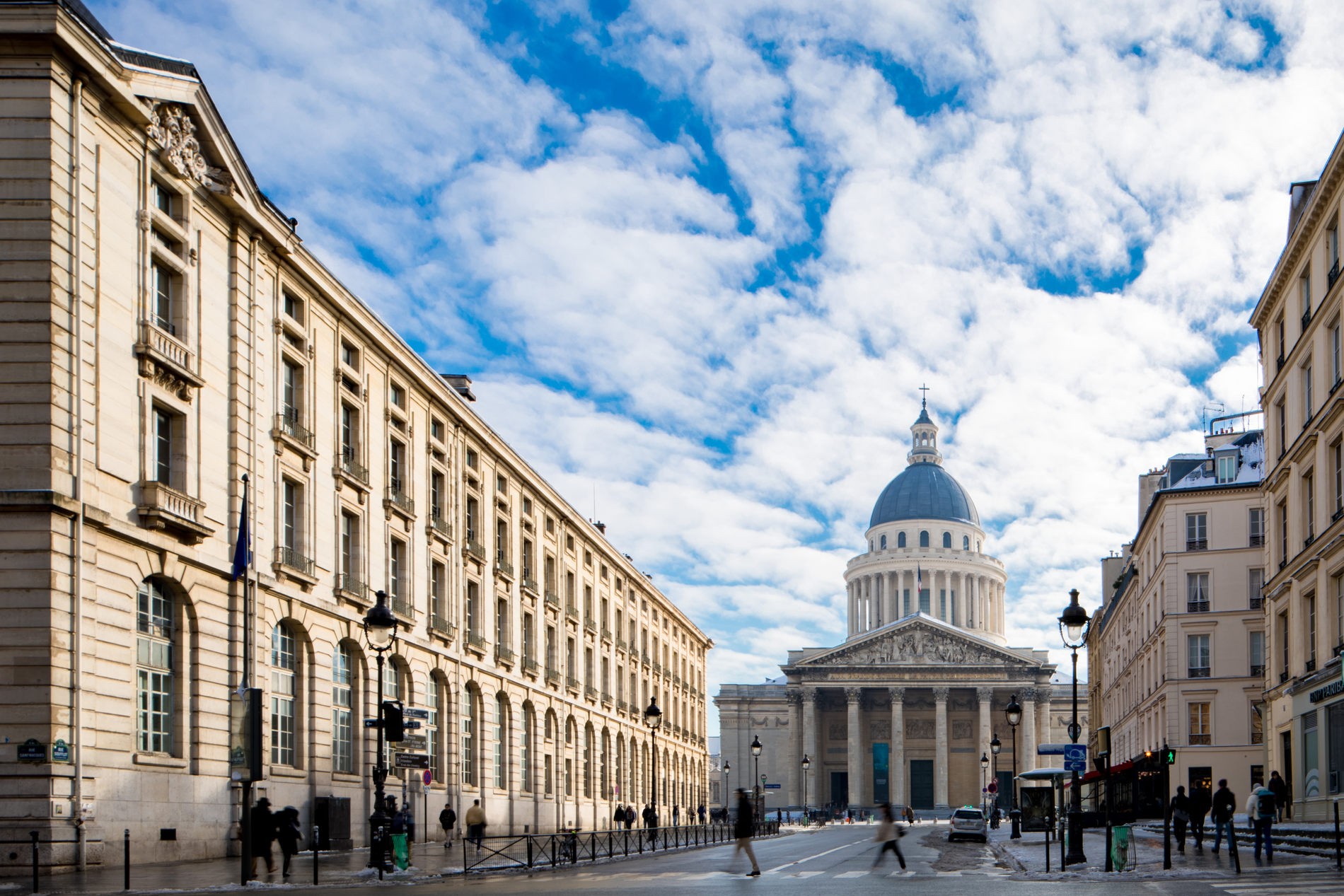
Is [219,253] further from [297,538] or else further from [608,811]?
[608,811]

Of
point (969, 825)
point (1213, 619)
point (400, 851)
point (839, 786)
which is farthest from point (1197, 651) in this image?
point (839, 786)

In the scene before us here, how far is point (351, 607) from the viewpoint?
140 feet

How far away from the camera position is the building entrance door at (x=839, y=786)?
157 m

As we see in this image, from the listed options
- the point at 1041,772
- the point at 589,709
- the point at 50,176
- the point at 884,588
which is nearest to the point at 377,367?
the point at 50,176

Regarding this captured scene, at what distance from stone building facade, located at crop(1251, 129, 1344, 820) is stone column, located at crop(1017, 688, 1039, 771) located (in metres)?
109

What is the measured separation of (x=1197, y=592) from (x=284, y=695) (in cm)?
4162

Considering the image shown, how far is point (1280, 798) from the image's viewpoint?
38.3 m

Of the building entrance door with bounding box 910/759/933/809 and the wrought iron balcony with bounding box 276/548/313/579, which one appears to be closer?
the wrought iron balcony with bounding box 276/548/313/579

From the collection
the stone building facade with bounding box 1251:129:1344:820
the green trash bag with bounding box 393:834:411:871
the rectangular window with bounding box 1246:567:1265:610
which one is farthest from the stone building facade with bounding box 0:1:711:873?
the rectangular window with bounding box 1246:567:1265:610

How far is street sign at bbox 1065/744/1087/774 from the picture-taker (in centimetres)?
Result: 2948

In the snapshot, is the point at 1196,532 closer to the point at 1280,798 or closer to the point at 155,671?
the point at 1280,798

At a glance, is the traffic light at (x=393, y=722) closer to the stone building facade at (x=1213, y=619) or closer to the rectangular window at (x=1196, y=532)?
the stone building facade at (x=1213, y=619)

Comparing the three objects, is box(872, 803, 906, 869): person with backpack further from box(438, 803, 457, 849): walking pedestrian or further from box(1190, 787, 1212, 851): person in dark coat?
box(438, 803, 457, 849): walking pedestrian

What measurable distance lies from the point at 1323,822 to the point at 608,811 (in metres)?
48.7
